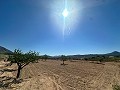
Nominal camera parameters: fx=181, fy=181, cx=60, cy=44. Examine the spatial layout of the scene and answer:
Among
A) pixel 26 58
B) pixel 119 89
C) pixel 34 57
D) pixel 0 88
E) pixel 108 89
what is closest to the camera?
pixel 119 89

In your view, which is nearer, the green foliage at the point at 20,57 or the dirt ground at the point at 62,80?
the dirt ground at the point at 62,80

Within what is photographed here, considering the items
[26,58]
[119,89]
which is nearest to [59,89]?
[119,89]

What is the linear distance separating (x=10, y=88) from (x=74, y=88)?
28.7 ft

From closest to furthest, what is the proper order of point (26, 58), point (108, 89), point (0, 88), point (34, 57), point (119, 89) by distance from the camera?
point (119, 89) → point (0, 88) → point (108, 89) → point (26, 58) → point (34, 57)

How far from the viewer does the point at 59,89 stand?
956 inches

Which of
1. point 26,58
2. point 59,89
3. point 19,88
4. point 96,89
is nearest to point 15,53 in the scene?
point 26,58

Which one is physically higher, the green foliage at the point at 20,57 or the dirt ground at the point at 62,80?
the green foliage at the point at 20,57

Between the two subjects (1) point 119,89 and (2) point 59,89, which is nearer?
(1) point 119,89

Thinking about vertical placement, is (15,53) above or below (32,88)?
above

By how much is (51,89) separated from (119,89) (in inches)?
394

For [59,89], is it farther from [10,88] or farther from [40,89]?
[10,88]

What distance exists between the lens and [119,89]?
17.1 meters

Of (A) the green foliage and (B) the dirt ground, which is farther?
(A) the green foliage

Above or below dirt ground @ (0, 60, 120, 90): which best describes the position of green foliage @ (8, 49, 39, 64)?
above
